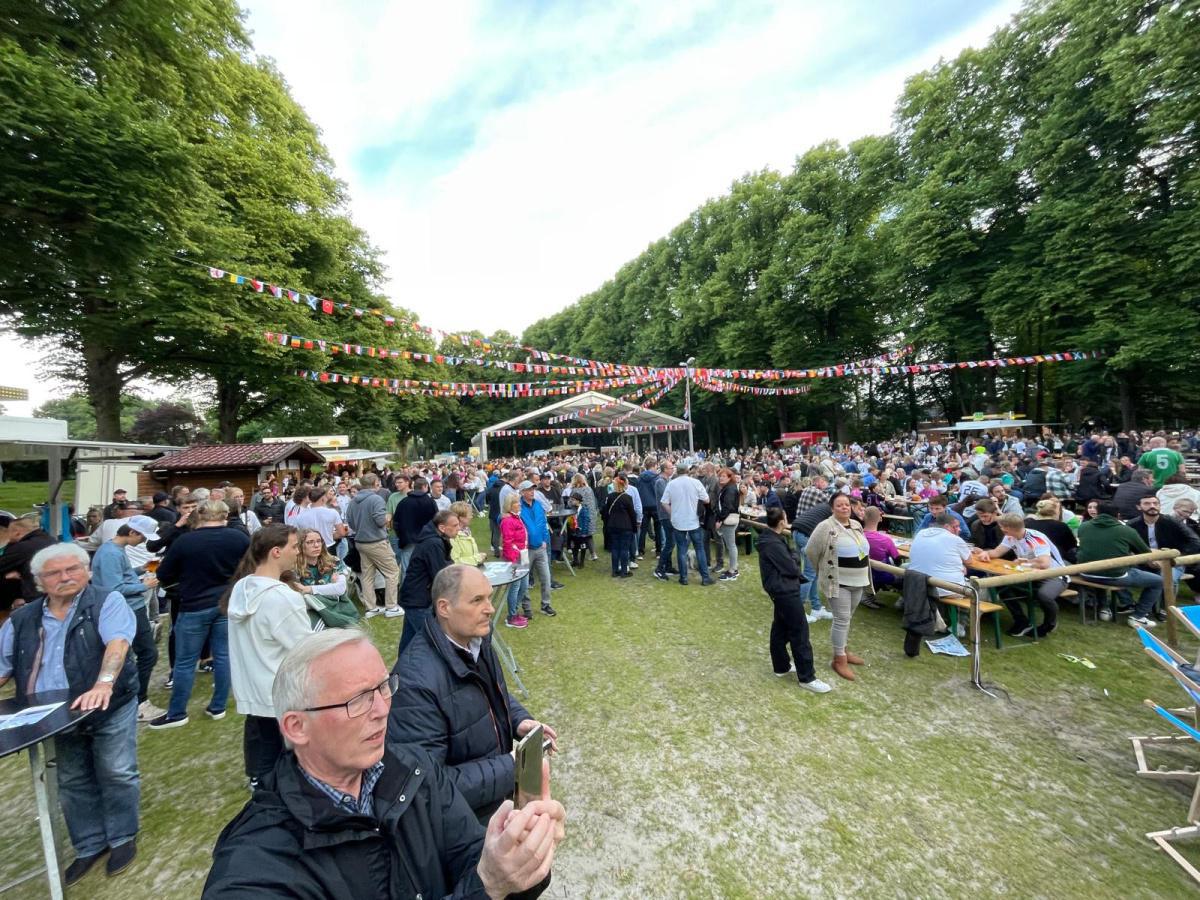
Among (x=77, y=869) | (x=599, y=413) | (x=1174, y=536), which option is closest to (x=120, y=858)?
(x=77, y=869)

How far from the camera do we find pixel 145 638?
3.31m

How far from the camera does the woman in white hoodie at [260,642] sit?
2598mm

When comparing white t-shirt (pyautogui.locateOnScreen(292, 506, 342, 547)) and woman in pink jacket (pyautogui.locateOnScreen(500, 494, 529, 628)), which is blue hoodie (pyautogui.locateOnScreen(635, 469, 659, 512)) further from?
white t-shirt (pyautogui.locateOnScreen(292, 506, 342, 547))

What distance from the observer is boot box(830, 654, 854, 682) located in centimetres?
473

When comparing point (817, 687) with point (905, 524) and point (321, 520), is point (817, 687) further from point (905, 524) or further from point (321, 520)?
point (905, 524)

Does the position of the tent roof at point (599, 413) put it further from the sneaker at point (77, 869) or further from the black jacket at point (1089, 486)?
the sneaker at point (77, 869)

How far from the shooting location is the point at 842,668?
4.78m

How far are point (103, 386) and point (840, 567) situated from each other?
2028cm

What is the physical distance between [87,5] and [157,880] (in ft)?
31.2

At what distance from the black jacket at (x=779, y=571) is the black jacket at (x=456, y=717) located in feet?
9.93

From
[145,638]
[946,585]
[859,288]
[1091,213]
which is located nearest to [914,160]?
[859,288]

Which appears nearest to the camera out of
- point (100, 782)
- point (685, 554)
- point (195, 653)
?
point (100, 782)

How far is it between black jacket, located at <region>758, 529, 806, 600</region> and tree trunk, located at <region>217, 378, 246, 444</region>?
873 inches

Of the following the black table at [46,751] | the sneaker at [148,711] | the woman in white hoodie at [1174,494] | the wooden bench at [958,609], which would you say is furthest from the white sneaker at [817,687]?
the woman in white hoodie at [1174,494]
